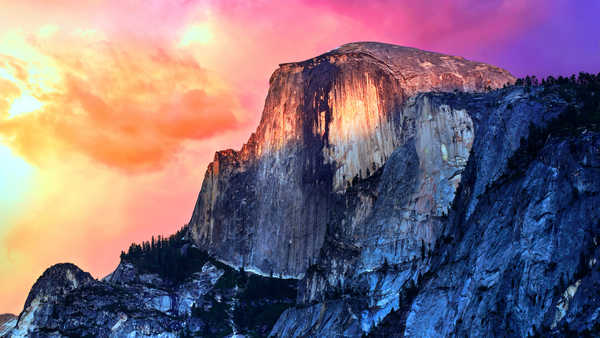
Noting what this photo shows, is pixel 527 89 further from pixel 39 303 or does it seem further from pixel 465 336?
pixel 39 303

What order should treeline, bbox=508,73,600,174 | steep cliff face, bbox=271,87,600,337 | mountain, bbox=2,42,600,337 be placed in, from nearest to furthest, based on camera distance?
steep cliff face, bbox=271,87,600,337
mountain, bbox=2,42,600,337
treeline, bbox=508,73,600,174

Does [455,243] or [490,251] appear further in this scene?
[455,243]

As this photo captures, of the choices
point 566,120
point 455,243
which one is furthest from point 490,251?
point 566,120

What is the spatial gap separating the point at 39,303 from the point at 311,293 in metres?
63.5

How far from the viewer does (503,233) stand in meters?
122

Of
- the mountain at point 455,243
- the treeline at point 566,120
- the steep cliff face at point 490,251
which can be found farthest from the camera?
the treeline at point 566,120

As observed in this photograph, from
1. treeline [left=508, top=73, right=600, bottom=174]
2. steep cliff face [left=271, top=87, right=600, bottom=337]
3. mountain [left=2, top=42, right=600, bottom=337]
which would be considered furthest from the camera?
treeline [left=508, top=73, right=600, bottom=174]

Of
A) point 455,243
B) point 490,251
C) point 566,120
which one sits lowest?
point 490,251

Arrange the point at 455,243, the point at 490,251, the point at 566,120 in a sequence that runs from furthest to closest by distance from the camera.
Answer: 1. the point at 455,243
2. the point at 566,120
3. the point at 490,251

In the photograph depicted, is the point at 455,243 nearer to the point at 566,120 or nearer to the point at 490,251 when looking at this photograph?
the point at 490,251

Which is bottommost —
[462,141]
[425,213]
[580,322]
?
[580,322]

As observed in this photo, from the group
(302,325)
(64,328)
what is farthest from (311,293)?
(64,328)

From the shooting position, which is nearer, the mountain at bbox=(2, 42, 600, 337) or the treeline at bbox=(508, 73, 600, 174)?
→ the mountain at bbox=(2, 42, 600, 337)

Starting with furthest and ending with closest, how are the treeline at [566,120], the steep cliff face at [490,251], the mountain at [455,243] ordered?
the treeline at [566,120], the mountain at [455,243], the steep cliff face at [490,251]
